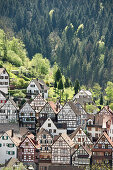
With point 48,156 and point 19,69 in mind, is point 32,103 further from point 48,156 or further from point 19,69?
point 19,69

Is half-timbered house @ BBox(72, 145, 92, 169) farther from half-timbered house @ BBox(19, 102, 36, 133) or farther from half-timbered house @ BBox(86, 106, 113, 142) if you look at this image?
half-timbered house @ BBox(19, 102, 36, 133)

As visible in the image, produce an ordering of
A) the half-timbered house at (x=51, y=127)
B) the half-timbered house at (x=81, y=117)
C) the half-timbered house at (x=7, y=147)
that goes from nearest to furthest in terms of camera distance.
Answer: the half-timbered house at (x=7, y=147) < the half-timbered house at (x=51, y=127) < the half-timbered house at (x=81, y=117)

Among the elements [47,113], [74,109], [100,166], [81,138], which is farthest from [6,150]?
[74,109]

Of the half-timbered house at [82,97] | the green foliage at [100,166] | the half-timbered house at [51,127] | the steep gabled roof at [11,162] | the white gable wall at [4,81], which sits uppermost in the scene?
the white gable wall at [4,81]

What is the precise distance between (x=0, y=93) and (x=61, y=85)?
118ft

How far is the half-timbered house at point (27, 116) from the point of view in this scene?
429 ft

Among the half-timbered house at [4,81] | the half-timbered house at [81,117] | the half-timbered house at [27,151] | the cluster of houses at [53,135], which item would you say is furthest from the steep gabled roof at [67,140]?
the half-timbered house at [4,81]

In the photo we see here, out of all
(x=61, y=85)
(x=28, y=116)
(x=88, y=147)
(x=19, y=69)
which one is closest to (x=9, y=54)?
(x=19, y=69)

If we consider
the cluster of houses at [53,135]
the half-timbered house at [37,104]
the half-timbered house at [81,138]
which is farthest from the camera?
the half-timbered house at [37,104]

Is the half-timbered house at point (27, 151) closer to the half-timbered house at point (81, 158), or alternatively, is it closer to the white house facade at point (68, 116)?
the half-timbered house at point (81, 158)

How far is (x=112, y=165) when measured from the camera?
116 metres

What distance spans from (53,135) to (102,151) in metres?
15.1

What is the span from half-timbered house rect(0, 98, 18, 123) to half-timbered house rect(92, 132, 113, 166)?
2453 centimetres

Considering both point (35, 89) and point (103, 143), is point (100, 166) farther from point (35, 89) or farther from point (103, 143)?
point (35, 89)
